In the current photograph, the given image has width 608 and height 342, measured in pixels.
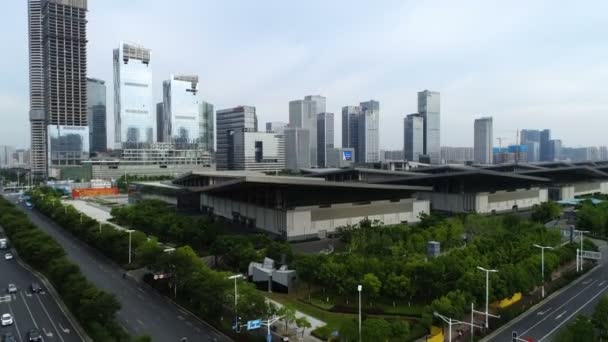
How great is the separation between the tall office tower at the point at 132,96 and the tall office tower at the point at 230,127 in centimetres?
2355

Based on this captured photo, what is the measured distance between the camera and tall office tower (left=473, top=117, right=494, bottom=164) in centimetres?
19275

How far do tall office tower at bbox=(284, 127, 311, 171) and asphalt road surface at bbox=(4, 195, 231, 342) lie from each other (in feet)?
386

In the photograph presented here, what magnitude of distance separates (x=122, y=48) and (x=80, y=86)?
1781cm

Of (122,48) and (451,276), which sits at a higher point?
(122,48)

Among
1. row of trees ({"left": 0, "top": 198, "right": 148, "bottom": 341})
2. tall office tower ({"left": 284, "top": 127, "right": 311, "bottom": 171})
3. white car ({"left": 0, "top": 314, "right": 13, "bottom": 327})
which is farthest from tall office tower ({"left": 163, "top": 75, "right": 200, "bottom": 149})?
white car ({"left": 0, "top": 314, "right": 13, "bottom": 327})

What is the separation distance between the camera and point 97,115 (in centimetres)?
17800

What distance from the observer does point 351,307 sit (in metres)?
25.3

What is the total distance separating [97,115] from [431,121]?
14192 cm

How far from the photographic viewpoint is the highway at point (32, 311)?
22406 millimetres

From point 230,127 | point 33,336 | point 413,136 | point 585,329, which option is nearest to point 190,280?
point 33,336

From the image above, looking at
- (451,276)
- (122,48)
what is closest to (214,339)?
(451,276)

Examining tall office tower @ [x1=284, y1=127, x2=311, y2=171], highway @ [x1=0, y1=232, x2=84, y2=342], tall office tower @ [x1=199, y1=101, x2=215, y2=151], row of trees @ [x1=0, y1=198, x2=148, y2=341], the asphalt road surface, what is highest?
tall office tower @ [x1=199, y1=101, x2=215, y2=151]

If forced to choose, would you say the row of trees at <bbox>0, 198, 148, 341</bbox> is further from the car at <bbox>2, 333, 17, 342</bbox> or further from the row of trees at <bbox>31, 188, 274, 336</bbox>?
the row of trees at <bbox>31, 188, 274, 336</bbox>

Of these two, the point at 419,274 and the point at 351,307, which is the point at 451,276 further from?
the point at 351,307
